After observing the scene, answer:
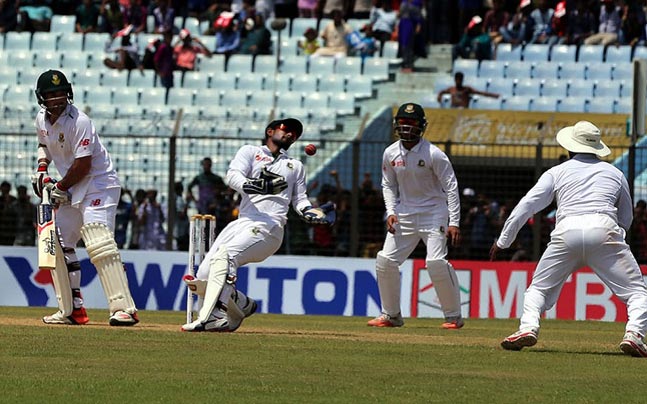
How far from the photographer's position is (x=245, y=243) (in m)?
13.5

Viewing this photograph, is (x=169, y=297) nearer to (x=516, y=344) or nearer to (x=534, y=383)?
(x=516, y=344)

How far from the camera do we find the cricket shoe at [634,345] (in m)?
11.9

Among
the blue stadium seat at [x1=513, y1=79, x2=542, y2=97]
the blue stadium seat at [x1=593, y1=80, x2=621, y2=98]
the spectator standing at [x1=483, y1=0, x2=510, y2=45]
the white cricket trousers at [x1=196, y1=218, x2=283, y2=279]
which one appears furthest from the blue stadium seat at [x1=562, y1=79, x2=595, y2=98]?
the white cricket trousers at [x1=196, y1=218, x2=283, y2=279]

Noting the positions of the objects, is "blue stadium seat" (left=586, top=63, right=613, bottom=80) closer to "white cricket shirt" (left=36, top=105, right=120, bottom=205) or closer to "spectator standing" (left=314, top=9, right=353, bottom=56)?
"spectator standing" (left=314, top=9, right=353, bottom=56)

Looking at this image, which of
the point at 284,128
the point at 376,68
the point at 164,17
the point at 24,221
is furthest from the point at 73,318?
the point at 164,17

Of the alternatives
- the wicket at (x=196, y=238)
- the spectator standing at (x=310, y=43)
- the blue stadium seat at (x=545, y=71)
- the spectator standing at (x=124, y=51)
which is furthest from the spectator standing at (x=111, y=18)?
the wicket at (x=196, y=238)

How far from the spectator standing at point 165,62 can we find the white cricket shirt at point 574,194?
743 inches

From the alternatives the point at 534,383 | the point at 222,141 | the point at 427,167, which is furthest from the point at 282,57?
the point at 534,383

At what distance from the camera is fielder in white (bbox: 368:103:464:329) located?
15867 mm

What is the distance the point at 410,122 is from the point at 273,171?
2.56 m

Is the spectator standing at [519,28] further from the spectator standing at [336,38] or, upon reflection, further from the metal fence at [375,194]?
the metal fence at [375,194]

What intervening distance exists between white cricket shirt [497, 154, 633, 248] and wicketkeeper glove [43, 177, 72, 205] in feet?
A: 13.5

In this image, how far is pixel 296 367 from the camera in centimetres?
1045

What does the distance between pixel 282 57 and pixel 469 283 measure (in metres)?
10.7
